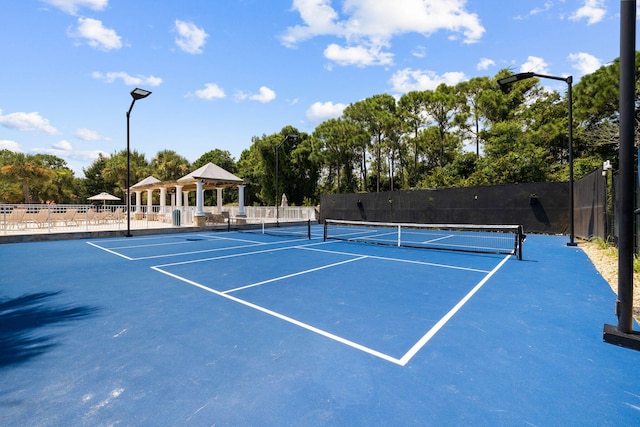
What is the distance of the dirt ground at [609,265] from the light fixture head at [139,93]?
57.9 ft

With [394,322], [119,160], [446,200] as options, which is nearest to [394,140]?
[446,200]

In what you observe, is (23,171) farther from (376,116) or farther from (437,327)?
(437,327)

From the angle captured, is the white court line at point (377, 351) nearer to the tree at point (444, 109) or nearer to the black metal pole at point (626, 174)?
the black metal pole at point (626, 174)

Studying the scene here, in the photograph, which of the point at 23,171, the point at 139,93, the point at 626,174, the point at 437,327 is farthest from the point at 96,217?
the point at 23,171

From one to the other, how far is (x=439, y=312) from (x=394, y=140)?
35894 millimetres

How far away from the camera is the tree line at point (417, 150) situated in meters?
22.6

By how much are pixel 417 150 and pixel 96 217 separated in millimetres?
33067

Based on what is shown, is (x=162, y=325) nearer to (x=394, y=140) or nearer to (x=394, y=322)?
(x=394, y=322)

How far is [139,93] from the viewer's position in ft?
47.7

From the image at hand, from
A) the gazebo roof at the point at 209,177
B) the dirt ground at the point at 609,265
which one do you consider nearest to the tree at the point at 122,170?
the gazebo roof at the point at 209,177

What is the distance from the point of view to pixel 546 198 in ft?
53.9

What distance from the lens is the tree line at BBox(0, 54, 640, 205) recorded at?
22.6 metres

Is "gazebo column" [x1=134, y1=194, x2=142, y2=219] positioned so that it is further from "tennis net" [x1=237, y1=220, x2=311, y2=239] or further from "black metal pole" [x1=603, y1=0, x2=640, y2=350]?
"black metal pole" [x1=603, y1=0, x2=640, y2=350]

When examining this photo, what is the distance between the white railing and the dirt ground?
14.0 m
